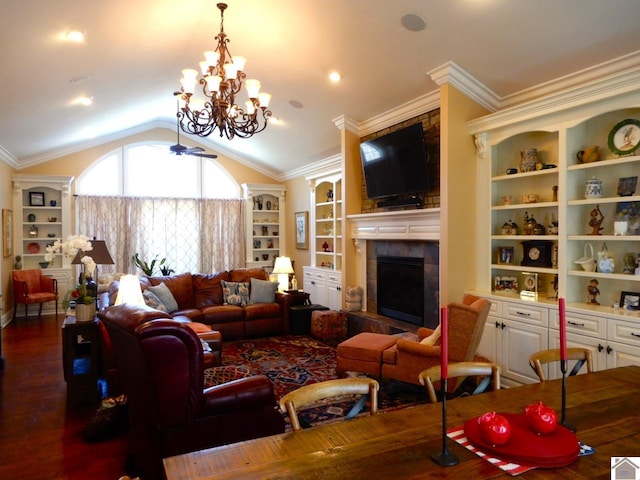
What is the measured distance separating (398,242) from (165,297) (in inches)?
129

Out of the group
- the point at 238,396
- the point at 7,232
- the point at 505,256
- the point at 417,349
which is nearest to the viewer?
the point at 238,396

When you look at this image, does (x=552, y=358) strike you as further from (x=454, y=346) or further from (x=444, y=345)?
(x=454, y=346)

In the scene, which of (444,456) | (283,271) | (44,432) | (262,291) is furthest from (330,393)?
(283,271)

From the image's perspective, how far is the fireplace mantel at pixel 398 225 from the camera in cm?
476

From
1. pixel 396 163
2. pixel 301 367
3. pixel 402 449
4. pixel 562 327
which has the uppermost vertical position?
pixel 396 163

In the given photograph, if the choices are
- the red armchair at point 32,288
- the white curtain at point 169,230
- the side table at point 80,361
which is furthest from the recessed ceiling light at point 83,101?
the red armchair at point 32,288

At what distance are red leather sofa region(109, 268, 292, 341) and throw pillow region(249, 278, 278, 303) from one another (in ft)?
0.29

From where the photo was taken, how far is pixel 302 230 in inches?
345

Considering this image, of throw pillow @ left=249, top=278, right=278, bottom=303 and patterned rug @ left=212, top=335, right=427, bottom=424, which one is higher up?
throw pillow @ left=249, top=278, right=278, bottom=303

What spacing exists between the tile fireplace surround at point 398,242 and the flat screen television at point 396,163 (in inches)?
11.8

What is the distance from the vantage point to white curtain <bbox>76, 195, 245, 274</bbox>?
323 inches

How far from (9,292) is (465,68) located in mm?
7835

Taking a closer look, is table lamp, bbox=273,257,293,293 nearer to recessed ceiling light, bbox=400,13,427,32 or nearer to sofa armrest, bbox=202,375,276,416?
recessed ceiling light, bbox=400,13,427,32

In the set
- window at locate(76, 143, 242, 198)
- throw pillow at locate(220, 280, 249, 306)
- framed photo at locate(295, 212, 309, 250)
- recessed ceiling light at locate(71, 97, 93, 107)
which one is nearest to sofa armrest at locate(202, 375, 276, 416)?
throw pillow at locate(220, 280, 249, 306)
